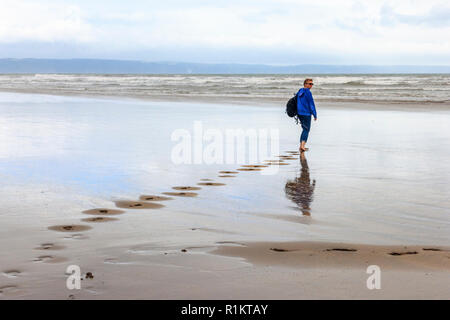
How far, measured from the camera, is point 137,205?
6535 millimetres

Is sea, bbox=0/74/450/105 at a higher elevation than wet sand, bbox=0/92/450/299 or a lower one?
higher

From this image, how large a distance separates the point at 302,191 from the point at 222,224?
2130mm

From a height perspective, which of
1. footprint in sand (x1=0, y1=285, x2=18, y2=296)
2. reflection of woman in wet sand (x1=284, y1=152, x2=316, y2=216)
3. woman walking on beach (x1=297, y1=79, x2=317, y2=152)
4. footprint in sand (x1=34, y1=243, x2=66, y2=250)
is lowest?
reflection of woman in wet sand (x1=284, y1=152, x2=316, y2=216)

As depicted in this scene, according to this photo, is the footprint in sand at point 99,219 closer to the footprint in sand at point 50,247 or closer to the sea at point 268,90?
the footprint in sand at point 50,247

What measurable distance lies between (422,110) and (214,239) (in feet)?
64.4

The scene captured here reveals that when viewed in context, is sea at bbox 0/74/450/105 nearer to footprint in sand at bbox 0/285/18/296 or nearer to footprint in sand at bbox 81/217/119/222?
footprint in sand at bbox 81/217/119/222

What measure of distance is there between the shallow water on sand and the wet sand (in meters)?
0.02

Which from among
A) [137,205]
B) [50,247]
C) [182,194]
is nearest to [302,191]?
[182,194]

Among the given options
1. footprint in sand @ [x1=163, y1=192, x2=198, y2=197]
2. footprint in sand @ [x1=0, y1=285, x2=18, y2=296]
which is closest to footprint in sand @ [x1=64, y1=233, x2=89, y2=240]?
footprint in sand @ [x1=0, y1=285, x2=18, y2=296]

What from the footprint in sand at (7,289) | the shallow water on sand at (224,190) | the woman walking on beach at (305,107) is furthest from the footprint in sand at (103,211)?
the woman walking on beach at (305,107)

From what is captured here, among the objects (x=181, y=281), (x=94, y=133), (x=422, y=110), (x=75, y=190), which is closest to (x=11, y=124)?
(x=94, y=133)

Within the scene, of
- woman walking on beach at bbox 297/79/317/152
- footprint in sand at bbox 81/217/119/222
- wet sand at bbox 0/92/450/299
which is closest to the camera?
wet sand at bbox 0/92/450/299

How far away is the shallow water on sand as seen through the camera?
5406 mm
